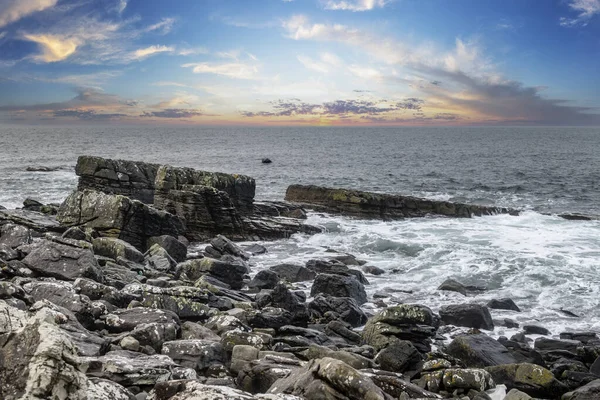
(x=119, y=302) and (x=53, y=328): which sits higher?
(x=53, y=328)

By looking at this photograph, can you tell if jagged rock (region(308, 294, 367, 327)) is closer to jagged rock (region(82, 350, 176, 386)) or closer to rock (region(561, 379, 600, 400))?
rock (region(561, 379, 600, 400))

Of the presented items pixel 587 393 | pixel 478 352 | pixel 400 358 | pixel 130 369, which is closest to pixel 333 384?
pixel 130 369

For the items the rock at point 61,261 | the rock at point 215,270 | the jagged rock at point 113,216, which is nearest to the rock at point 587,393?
the rock at point 215,270

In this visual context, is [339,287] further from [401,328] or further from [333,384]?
[333,384]

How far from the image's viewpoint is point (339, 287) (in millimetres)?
18938

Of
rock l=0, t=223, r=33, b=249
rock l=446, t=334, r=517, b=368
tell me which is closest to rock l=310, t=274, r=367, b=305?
rock l=446, t=334, r=517, b=368

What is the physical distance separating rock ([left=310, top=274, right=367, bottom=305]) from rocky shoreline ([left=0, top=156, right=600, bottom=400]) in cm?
5

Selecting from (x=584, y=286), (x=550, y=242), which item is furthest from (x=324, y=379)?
(x=550, y=242)

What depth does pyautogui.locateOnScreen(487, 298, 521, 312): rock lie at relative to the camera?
18.7 meters

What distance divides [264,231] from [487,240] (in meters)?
13.2

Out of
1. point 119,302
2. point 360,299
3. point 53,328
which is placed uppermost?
point 53,328

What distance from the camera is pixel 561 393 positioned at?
11.5 m

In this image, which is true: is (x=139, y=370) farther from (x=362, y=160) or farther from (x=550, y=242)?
(x=362, y=160)

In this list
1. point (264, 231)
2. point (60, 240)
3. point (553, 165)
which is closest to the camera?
point (60, 240)
